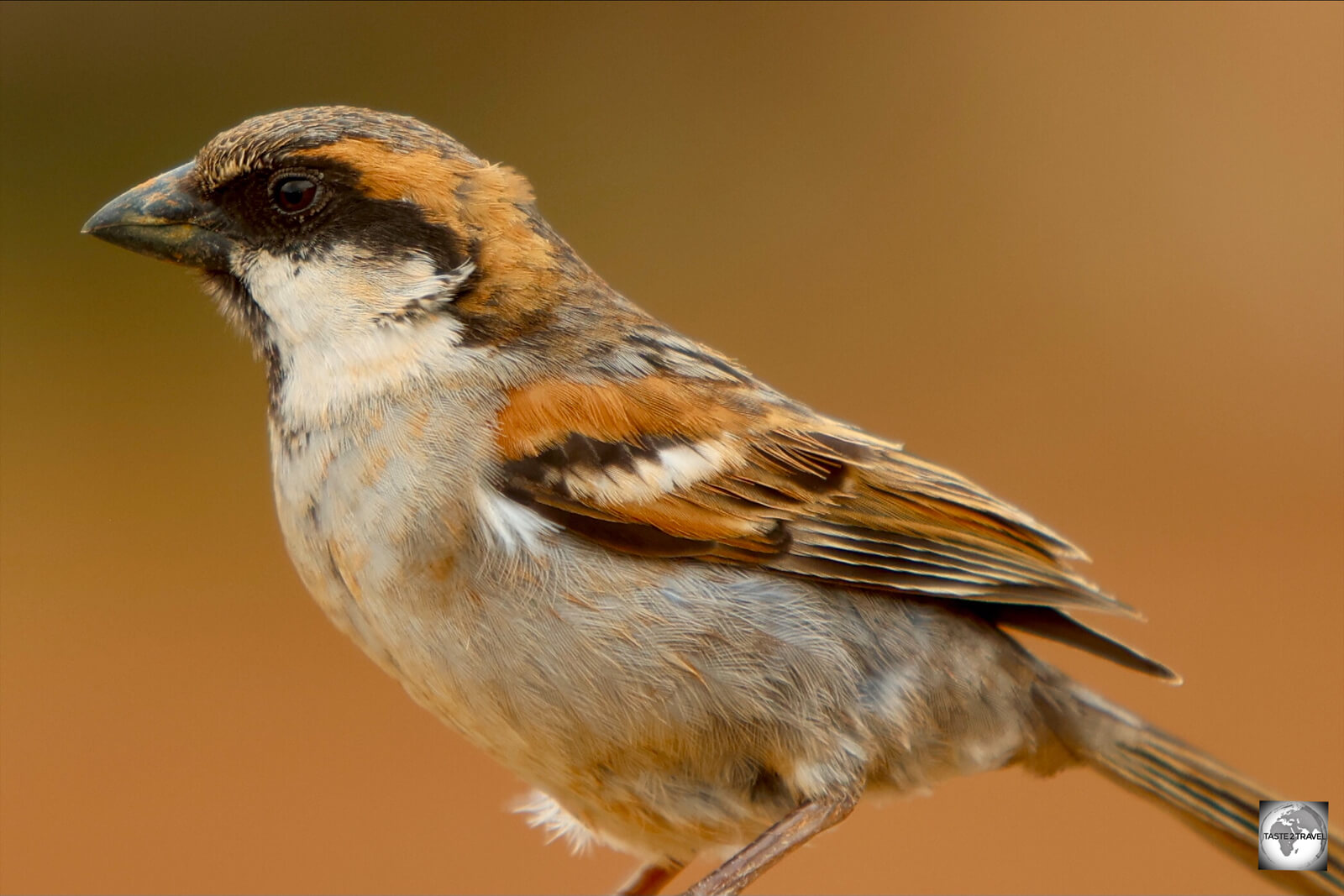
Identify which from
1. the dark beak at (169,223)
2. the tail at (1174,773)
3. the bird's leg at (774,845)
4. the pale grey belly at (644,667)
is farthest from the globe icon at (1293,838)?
the dark beak at (169,223)

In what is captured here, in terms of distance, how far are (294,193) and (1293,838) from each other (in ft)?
7.81

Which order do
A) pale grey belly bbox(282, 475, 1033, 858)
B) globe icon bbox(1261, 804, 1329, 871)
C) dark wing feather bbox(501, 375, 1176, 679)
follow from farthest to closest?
globe icon bbox(1261, 804, 1329, 871), dark wing feather bbox(501, 375, 1176, 679), pale grey belly bbox(282, 475, 1033, 858)

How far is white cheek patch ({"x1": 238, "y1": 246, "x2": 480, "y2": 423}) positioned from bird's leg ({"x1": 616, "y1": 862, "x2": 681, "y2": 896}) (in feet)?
4.30

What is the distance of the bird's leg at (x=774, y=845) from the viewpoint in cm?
247

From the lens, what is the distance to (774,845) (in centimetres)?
247

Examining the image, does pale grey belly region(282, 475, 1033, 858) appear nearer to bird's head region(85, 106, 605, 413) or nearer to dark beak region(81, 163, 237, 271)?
A: bird's head region(85, 106, 605, 413)

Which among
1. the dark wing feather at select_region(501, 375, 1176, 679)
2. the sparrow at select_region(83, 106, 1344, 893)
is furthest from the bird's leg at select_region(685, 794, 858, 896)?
the dark wing feather at select_region(501, 375, 1176, 679)

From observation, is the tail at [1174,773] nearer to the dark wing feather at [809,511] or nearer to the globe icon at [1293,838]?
the globe icon at [1293,838]

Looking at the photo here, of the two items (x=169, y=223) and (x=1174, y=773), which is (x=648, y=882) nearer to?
(x=1174, y=773)

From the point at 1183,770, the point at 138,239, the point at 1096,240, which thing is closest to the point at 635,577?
the point at 138,239

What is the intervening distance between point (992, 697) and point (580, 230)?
5488 mm

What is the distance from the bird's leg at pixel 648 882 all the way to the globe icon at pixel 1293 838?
126cm

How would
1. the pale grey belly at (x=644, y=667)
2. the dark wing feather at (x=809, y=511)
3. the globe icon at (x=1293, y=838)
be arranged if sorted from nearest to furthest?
the pale grey belly at (x=644, y=667) → the dark wing feather at (x=809, y=511) → the globe icon at (x=1293, y=838)

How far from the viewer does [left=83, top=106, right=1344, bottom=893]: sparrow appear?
234cm
